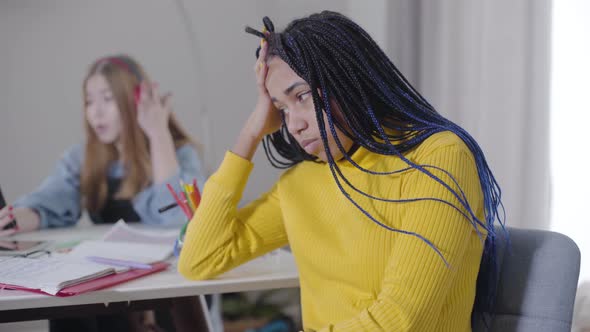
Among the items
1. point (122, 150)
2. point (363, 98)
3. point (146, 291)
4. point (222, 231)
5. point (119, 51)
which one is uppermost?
point (119, 51)

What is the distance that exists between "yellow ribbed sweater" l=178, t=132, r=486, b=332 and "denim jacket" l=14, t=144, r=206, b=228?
34.1 inches

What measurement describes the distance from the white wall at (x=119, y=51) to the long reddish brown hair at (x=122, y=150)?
49 millimetres

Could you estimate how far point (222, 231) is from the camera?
3.70 feet

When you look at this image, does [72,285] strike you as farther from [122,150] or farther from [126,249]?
[122,150]

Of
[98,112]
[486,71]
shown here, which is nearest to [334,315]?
[486,71]

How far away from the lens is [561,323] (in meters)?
0.86

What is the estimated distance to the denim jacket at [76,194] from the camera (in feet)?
6.27

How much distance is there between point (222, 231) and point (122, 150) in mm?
983

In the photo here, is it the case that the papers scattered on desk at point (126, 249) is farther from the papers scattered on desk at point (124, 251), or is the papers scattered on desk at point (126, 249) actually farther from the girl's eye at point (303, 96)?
the girl's eye at point (303, 96)

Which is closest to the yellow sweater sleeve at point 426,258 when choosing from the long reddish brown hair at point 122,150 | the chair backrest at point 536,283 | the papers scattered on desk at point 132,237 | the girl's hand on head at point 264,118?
the chair backrest at point 536,283

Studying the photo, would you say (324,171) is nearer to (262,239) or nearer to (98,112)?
(262,239)

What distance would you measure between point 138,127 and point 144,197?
9.8 inches

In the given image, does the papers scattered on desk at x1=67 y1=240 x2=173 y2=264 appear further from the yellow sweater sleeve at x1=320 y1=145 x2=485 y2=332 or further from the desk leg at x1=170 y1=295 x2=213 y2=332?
the yellow sweater sleeve at x1=320 y1=145 x2=485 y2=332

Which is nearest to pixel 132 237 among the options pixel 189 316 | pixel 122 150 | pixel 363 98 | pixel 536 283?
pixel 189 316
